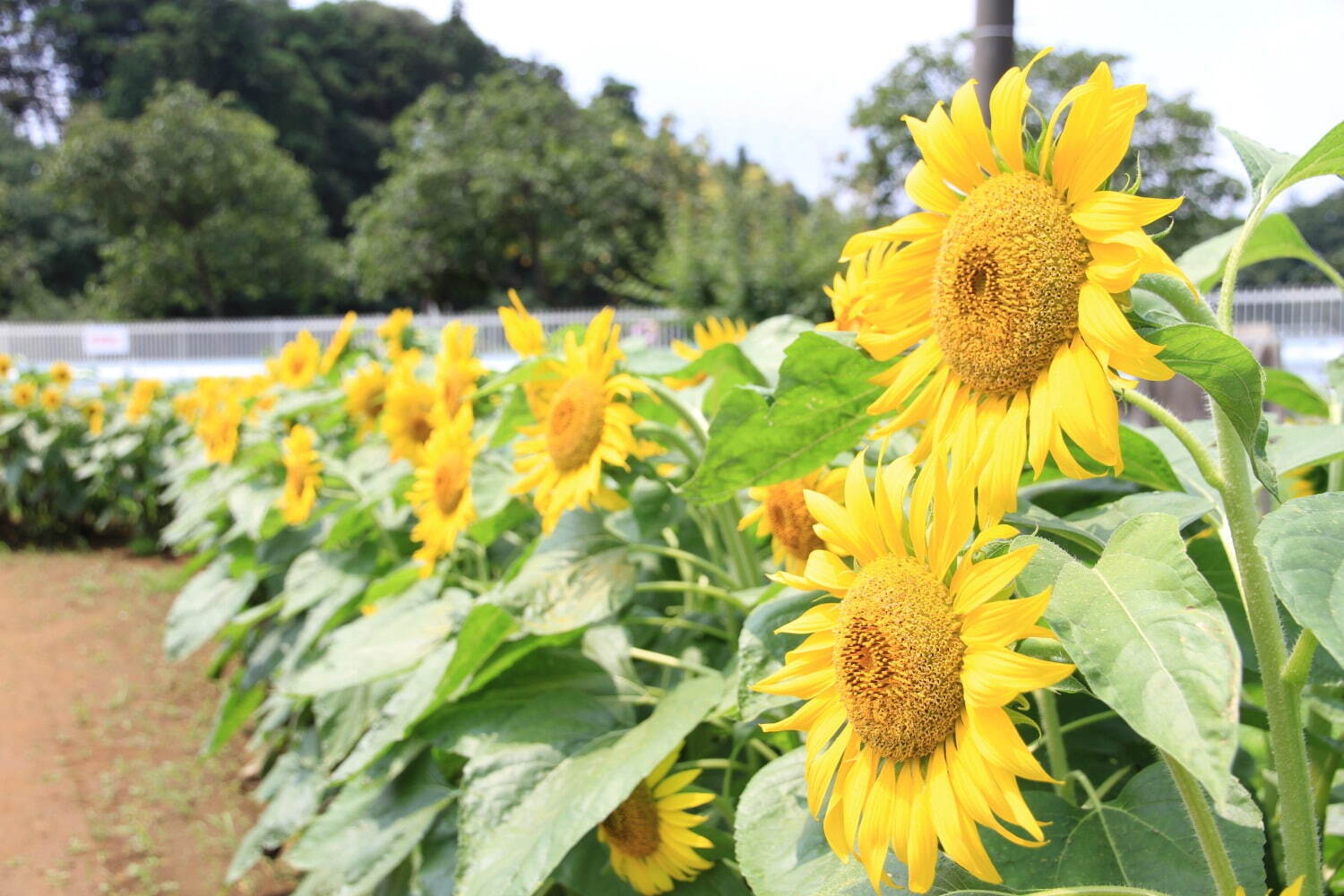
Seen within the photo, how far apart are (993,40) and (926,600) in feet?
5.95

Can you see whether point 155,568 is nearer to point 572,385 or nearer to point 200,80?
point 572,385

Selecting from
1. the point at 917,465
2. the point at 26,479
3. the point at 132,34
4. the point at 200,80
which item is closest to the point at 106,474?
the point at 26,479

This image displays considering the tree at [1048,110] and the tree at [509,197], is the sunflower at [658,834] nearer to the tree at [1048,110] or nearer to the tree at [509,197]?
the tree at [1048,110]

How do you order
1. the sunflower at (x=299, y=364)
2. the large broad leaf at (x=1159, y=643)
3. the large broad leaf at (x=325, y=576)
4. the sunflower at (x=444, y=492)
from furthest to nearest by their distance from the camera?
the sunflower at (x=299, y=364), the large broad leaf at (x=325, y=576), the sunflower at (x=444, y=492), the large broad leaf at (x=1159, y=643)

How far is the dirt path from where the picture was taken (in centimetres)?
338

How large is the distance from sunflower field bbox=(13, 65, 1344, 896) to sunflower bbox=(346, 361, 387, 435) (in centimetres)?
101

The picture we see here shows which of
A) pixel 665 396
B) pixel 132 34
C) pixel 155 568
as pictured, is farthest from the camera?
pixel 132 34

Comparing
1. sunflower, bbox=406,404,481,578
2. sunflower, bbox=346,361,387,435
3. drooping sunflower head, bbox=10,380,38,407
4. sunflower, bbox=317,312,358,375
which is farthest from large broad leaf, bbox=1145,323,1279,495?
drooping sunflower head, bbox=10,380,38,407

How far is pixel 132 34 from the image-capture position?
181 ft

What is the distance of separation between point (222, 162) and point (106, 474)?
96.8ft

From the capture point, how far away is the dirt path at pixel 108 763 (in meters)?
3.38

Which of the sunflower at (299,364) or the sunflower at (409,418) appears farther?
the sunflower at (299,364)

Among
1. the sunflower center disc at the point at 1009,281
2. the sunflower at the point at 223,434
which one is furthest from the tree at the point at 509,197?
the sunflower center disc at the point at 1009,281

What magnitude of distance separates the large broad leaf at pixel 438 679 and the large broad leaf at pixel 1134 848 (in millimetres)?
712
